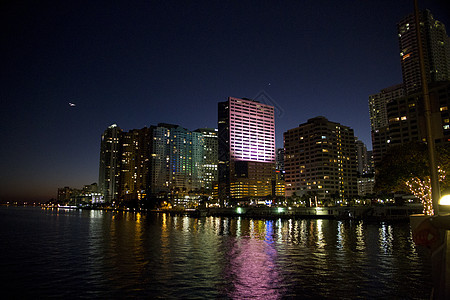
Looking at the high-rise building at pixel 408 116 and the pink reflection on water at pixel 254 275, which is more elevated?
the high-rise building at pixel 408 116

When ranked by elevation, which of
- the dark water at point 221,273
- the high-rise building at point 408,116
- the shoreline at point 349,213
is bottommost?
the shoreline at point 349,213

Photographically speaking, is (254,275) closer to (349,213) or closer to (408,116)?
(349,213)

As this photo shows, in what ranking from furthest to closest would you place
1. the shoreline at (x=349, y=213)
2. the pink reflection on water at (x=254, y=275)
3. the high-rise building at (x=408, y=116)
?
1. the high-rise building at (x=408, y=116)
2. the shoreline at (x=349, y=213)
3. the pink reflection on water at (x=254, y=275)

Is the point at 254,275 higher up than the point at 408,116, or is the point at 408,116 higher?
the point at 408,116

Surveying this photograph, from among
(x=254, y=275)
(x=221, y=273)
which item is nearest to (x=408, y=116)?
(x=254, y=275)

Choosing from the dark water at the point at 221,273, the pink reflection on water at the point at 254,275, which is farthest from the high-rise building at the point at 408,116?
the pink reflection on water at the point at 254,275

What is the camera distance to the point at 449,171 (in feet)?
141

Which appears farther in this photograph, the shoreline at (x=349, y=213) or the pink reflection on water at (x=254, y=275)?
the shoreline at (x=349, y=213)

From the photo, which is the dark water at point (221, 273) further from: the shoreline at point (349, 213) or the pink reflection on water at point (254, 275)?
the shoreline at point (349, 213)

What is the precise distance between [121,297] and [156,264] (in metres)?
9.35

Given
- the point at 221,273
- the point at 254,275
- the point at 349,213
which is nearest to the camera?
the point at 254,275

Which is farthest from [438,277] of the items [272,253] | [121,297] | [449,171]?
[449,171]

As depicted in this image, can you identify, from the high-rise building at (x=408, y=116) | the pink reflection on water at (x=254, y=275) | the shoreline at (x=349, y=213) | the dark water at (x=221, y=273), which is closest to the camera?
the pink reflection on water at (x=254, y=275)

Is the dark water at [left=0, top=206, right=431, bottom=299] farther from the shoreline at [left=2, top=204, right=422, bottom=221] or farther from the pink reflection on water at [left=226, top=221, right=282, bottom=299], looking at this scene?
the shoreline at [left=2, top=204, right=422, bottom=221]
